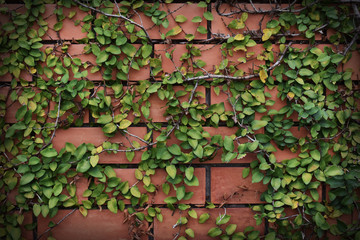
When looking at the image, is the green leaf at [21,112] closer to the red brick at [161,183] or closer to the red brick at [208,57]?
the red brick at [161,183]

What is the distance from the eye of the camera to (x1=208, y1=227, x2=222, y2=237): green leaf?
1.16 meters

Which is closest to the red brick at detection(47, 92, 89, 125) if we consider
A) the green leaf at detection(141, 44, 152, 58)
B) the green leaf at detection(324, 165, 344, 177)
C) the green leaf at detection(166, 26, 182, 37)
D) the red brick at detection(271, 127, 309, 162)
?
the green leaf at detection(141, 44, 152, 58)

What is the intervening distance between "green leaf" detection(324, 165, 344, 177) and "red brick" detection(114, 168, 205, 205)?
518 millimetres

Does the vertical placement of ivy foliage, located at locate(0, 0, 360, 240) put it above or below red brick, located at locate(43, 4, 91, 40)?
below

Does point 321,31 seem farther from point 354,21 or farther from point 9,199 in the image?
point 9,199

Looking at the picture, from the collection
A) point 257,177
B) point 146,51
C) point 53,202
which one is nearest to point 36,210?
point 53,202

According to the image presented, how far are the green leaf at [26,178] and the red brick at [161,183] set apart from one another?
13.4 inches

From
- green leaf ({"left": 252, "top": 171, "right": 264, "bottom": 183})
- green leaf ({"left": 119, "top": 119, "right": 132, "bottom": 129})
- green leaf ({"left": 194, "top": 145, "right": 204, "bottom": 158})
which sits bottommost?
green leaf ({"left": 252, "top": 171, "right": 264, "bottom": 183})

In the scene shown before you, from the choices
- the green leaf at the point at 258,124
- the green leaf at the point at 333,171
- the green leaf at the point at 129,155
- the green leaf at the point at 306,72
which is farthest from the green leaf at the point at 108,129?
the green leaf at the point at 333,171

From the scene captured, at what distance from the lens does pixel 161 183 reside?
46.4 inches

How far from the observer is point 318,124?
1.14 m

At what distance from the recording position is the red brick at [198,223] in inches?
46.6

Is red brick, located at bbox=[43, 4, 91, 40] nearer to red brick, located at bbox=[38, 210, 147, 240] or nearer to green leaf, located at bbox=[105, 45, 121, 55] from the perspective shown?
green leaf, located at bbox=[105, 45, 121, 55]

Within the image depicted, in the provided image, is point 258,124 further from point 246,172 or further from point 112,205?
point 112,205
